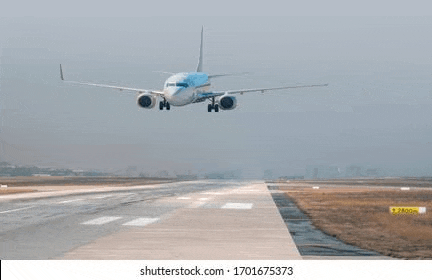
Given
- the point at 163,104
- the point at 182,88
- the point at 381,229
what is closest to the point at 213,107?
the point at 163,104

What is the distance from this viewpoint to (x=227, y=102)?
329 ft

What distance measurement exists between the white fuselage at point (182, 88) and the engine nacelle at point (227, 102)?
3.68 meters

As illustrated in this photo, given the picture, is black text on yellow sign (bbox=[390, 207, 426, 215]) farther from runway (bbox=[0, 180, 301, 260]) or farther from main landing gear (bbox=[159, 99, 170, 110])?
main landing gear (bbox=[159, 99, 170, 110])

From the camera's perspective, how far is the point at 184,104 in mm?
98312

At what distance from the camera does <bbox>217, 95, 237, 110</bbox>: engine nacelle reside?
3947 inches

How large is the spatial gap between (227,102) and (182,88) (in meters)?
7.11

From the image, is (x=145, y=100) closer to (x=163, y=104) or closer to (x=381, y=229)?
(x=163, y=104)

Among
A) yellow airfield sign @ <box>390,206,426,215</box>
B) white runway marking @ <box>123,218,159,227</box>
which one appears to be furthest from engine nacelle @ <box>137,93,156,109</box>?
white runway marking @ <box>123,218,159,227</box>

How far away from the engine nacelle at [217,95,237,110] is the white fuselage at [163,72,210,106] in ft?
12.1

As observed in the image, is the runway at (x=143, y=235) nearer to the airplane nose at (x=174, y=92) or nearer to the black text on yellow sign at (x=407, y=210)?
the black text on yellow sign at (x=407, y=210)

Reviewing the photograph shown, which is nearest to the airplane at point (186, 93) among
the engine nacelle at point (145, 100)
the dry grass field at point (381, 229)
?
the engine nacelle at point (145, 100)
